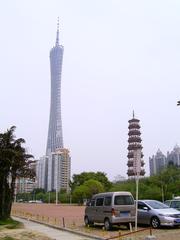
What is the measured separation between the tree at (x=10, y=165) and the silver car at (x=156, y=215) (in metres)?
9.99

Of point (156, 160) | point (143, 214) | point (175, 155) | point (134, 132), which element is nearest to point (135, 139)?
point (134, 132)

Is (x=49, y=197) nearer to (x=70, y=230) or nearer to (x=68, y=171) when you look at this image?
(x=68, y=171)

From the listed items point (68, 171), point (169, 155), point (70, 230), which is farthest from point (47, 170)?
point (70, 230)

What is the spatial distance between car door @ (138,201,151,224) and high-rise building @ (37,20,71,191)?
118748mm

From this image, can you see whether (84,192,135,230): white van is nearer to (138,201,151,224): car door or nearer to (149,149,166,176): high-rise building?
(138,201,151,224): car door

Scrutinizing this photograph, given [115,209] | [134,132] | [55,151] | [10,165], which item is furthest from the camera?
[55,151]

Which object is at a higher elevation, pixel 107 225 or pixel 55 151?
pixel 55 151

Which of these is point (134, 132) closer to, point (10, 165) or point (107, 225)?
point (10, 165)

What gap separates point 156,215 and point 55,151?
127 metres

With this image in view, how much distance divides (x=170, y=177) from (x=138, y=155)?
63972mm

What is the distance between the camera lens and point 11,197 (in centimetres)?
2830

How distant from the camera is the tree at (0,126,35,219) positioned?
88.0 feet

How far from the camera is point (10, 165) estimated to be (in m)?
27.2

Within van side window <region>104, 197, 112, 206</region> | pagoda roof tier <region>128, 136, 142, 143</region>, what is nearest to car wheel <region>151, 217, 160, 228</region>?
van side window <region>104, 197, 112, 206</region>
